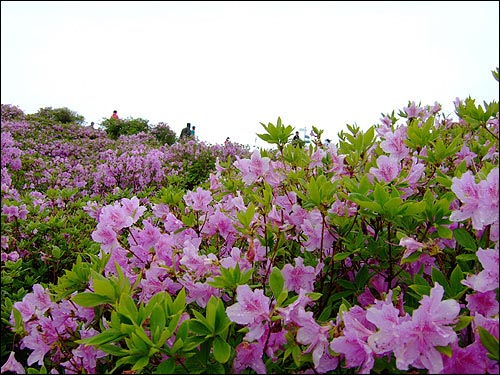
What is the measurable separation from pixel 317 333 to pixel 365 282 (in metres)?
0.37

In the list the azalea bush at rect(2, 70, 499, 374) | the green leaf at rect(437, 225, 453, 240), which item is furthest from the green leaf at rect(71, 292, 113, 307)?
the green leaf at rect(437, 225, 453, 240)

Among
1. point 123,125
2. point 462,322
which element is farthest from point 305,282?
point 123,125

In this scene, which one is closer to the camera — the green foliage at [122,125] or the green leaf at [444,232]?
the green leaf at [444,232]

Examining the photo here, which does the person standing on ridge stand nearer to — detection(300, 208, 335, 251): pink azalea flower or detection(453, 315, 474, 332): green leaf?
detection(300, 208, 335, 251): pink azalea flower

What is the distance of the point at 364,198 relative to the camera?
4.52 ft

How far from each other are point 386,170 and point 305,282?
0.54m

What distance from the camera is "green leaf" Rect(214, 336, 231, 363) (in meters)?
1.16

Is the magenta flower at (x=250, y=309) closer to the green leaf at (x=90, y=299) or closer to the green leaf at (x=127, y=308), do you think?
the green leaf at (x=127, y=308)

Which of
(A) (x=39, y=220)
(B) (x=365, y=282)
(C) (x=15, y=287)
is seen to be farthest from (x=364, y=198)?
(A) (x=39, y=220)

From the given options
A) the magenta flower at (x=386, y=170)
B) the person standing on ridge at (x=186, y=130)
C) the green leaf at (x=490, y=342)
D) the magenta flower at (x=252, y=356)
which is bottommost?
the person standing on ridge at (x=186, y=130)

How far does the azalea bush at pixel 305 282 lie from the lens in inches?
44.3

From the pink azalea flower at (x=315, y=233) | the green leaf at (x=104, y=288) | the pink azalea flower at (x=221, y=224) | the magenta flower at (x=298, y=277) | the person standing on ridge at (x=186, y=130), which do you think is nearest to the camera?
the green leaf at (x=104, y=288)

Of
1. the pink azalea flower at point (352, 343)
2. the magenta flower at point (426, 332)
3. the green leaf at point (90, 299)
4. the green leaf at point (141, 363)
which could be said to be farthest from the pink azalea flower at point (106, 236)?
the magenta flower at point (426, 332)

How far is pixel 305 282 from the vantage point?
1474 millimetres
